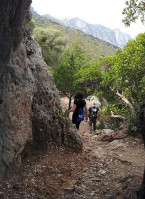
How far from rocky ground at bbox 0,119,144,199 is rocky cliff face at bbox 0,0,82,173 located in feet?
1.14

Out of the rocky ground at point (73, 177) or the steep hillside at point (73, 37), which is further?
the steep hillside at point (73, 37)

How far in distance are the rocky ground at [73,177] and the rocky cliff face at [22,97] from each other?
1.14ft

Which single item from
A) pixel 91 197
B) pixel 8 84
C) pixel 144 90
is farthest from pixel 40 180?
pixel 144 90

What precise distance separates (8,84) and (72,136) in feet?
8.57

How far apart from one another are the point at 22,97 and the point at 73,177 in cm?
221

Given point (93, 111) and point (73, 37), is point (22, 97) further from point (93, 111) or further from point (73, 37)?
point (73, 37)

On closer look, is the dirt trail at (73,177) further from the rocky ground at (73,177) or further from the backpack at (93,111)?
the backpack at (93,111)

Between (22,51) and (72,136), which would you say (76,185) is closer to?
(72,136)

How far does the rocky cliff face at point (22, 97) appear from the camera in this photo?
3.18 m

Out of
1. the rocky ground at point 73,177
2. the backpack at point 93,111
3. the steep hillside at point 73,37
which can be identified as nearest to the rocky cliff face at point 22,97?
the rocky ground at point 73,177

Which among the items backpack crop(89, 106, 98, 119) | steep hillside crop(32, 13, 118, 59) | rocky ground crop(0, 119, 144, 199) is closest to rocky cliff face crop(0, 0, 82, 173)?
rocky ground crop(0, 119, 144, 199)

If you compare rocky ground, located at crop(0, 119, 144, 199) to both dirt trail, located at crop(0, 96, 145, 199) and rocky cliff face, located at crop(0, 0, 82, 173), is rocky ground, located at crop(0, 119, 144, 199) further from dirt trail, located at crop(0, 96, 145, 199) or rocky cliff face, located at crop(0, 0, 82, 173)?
rocky cliff face, located at crop(0, 0, 82, 173)

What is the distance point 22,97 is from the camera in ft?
14.0

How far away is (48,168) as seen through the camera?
4316 mm
